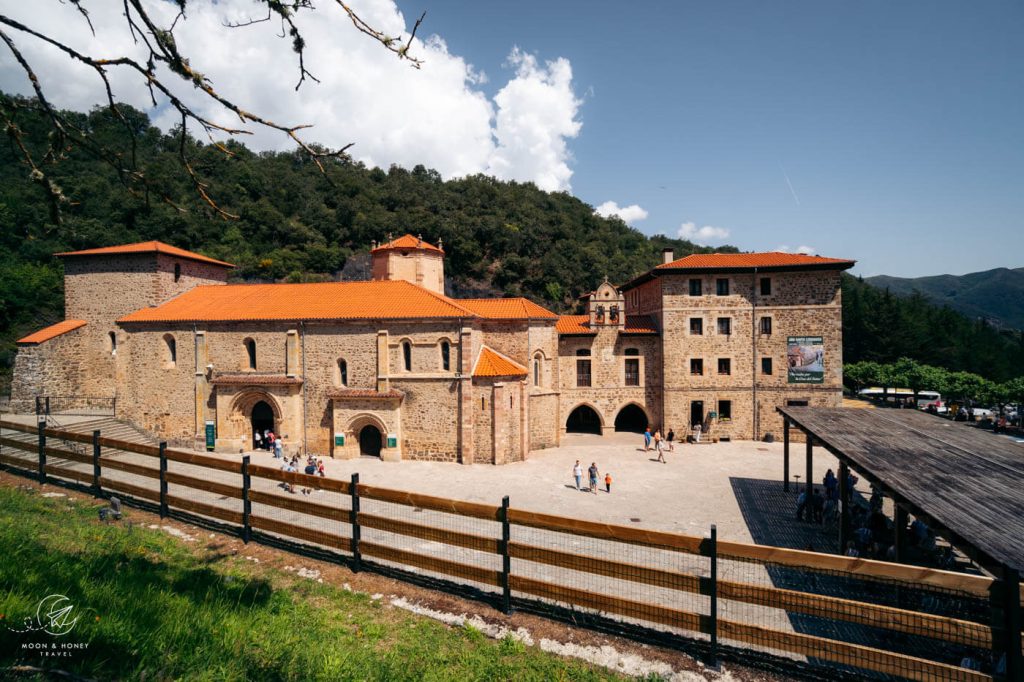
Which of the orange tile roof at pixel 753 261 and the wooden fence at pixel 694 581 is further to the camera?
the orange tile roof at pixel 753 261

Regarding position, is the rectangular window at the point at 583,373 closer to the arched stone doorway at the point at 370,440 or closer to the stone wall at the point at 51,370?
the arched stone doorway at the point at 370,440

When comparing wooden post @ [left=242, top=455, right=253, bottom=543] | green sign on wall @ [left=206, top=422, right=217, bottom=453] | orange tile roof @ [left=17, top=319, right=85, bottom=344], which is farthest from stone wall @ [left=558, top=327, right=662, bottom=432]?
orange tile roof @ [left=17, top=319, right=85, bottom=344]

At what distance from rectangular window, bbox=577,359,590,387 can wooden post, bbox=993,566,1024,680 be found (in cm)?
2227

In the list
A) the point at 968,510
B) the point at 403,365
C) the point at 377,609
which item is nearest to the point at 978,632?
the point at 968,510

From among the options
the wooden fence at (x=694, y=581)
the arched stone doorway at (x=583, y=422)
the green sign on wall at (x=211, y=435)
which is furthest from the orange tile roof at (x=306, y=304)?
the arched stone doorway at (x=583, y=422)

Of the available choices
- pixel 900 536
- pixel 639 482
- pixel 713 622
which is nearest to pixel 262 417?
pixel 639 482

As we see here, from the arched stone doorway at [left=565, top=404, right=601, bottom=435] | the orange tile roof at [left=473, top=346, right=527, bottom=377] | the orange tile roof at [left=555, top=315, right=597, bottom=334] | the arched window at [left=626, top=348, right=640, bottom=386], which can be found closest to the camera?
the orange tile roof at [left=473, top=346, right=527, bottom=377]

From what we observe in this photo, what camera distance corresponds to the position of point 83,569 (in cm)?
487

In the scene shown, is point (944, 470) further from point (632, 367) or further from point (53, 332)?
point (53, 332)

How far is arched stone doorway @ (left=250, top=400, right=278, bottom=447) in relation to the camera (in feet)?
73.7

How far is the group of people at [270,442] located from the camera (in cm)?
1999

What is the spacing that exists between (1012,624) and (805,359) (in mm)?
24369

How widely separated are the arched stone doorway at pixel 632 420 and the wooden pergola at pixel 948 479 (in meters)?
14.1

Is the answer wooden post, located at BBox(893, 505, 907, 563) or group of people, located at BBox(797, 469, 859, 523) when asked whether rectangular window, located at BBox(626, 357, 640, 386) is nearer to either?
group of people, located at BBox(797, 469, 859, 523)
